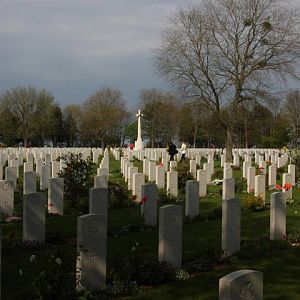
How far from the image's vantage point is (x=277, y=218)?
9.45 meters

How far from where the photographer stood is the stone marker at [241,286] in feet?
12.0

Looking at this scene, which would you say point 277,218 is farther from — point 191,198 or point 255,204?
point 255,204

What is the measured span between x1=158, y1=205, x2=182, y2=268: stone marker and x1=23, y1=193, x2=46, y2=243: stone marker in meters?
2.29

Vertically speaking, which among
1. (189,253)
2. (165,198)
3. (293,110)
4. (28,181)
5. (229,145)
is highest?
(293,110)

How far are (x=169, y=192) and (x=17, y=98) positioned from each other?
6239 centimetres

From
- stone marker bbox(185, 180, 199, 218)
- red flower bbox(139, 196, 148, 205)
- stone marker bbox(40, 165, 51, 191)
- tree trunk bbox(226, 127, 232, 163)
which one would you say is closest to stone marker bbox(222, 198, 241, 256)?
red flower bbox(139, 196, 148, 205)

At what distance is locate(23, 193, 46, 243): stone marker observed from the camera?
8438mm

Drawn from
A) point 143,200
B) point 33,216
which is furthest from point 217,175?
point 33,216

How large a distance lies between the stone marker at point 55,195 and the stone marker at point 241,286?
27.8 feet

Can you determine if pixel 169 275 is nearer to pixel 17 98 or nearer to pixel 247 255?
pixel 247 255

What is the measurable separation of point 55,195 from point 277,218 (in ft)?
17.0

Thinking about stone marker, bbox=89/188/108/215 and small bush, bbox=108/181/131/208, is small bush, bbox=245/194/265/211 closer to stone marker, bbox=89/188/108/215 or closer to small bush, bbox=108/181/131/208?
small bush, bbox=108/181/131/208

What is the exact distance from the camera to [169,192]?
15.1 metres

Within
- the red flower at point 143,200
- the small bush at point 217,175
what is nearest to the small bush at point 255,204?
the red flower at point 143,200
